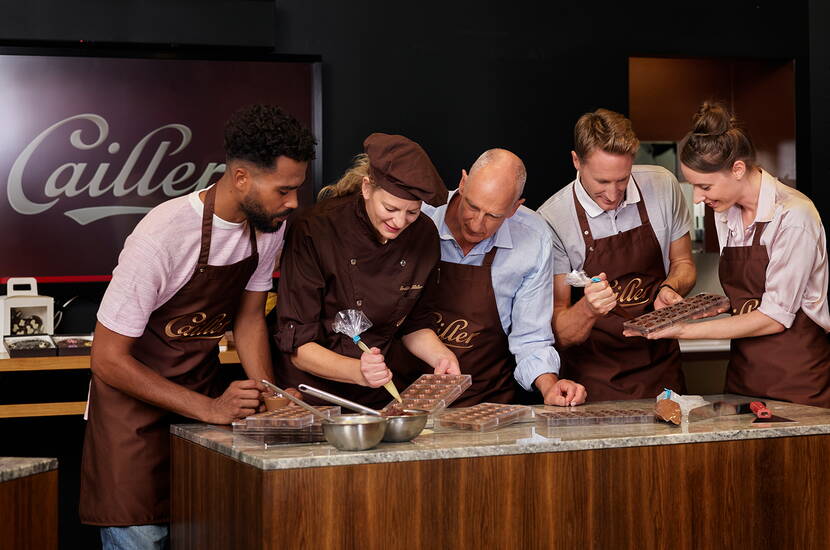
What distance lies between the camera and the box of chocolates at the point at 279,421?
2322mm

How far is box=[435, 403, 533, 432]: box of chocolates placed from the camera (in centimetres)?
254

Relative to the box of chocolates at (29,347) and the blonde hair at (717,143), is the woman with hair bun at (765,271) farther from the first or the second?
the box of chocolates at (29,347)

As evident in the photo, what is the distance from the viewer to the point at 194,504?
8.32 ft

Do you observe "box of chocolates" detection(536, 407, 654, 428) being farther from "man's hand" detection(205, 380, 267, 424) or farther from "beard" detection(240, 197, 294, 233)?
"beard" detection(240, 197, 294, 233)

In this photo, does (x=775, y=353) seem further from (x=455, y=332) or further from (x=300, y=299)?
(x=300, y=299)

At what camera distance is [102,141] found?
4539mm

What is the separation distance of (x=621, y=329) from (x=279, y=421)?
5.36 ft

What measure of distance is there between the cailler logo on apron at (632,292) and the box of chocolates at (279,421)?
149cm

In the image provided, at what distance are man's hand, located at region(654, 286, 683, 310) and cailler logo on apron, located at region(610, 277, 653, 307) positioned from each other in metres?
0.15

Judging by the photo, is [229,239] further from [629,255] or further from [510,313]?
[629,255]

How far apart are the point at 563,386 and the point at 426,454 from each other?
83 cm

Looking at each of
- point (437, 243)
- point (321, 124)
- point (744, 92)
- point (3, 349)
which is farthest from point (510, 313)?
point (744, 92)

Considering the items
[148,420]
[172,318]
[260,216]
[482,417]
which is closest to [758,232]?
[482,417]

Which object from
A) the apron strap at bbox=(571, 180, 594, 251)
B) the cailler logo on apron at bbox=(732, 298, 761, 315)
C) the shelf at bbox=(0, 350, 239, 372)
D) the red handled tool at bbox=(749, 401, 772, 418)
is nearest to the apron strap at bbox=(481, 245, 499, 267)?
the apron strap at bbox=(571, 180, 594, 251)
